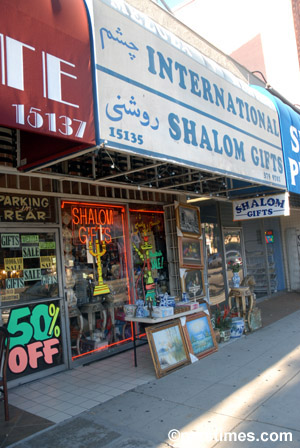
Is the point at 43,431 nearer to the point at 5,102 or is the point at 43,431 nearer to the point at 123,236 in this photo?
the point at 5,102

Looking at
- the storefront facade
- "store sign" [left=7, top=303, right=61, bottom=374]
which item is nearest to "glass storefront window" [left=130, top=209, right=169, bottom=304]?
the storefront facade

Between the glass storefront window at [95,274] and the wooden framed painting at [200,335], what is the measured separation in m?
1.46

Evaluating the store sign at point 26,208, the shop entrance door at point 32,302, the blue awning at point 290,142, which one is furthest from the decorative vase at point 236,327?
the store sign at point 26,208

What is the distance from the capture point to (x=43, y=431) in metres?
3.58

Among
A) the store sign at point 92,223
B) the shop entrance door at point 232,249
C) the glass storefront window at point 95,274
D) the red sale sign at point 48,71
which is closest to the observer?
the red sale sign at point 48,71

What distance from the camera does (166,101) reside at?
4.19 meters

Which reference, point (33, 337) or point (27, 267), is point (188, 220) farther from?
point (33, 337)

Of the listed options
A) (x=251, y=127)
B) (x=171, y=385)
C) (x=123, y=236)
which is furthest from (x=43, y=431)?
(x=251, y=127)

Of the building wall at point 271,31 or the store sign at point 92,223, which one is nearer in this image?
the store sign at point 92,223

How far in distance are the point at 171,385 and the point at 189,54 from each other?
4.34 meters

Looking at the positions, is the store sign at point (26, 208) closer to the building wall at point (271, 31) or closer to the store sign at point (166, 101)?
the store sign at point (166, 101)

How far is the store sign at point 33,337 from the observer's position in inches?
191

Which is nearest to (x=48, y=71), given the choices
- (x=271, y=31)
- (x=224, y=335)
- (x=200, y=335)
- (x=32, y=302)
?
(x=32, y=302)

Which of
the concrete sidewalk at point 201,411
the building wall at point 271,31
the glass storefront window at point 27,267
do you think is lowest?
the concrete sidewalk at point 201,411
